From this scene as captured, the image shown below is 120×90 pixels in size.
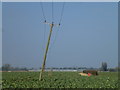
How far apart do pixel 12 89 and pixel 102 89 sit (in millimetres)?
6131

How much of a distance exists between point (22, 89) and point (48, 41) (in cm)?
946

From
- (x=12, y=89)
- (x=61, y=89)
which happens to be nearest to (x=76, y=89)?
(x=61, y=89)

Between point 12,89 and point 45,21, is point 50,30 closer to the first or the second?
point 45,21

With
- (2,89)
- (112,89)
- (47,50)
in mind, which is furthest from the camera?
(47,50)

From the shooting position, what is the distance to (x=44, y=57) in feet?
84.2

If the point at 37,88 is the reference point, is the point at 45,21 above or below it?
above

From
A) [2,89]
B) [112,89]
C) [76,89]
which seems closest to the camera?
[2,89]

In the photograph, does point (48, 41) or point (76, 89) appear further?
point (48, 41)

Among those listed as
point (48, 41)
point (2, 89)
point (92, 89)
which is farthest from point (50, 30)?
point (2, 89)

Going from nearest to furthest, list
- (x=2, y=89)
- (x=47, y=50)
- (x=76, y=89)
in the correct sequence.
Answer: (x=2, y=89) < (x=76, y=89) < (x=47, y=50)

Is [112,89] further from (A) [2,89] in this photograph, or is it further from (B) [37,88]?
(A) [2,89]

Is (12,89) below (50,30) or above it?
below

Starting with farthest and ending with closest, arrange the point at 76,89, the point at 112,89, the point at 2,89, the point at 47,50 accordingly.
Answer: the point at 47,50, the point at 112,89, the point at 76,89, the point at 2,89

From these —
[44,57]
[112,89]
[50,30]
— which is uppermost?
[50,30]
